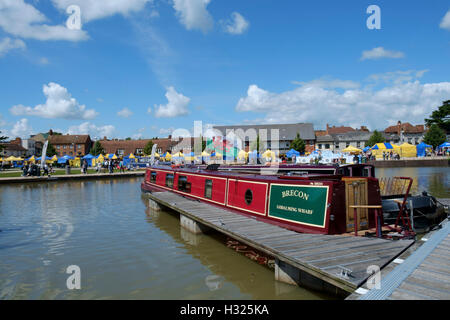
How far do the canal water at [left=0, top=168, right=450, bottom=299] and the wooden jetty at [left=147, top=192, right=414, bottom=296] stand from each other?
30 centimetres

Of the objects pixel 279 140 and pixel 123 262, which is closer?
pixel 123 262

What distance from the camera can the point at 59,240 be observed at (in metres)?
9.87

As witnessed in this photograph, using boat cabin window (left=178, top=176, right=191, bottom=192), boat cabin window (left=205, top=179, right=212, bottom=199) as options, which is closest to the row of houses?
boat cabin window (left=178, top=176, right=191, bottom=192)

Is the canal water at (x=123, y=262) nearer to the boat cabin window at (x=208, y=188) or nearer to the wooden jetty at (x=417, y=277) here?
the wooden jetty at (x=417, y=277)

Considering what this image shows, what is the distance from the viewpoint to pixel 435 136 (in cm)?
6569

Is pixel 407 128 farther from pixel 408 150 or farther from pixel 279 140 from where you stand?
pixel 408 150

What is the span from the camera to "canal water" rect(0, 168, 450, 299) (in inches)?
244

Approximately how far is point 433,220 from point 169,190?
38.0 feet

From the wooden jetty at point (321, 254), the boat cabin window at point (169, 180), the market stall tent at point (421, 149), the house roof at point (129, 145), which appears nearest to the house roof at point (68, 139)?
the house roof at point (129, 145)

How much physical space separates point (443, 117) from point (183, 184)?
73.0 m

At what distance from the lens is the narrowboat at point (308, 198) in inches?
285

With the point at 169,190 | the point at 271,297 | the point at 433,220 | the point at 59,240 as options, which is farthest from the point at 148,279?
the point at 169,190

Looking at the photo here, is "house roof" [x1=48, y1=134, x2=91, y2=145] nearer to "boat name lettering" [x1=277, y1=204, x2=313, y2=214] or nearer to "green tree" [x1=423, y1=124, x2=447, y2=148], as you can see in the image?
"green tree" [x1=423, y1=124, x2=447, y2=148]

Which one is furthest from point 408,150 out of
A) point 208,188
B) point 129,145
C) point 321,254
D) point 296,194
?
point 129,145
